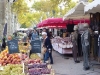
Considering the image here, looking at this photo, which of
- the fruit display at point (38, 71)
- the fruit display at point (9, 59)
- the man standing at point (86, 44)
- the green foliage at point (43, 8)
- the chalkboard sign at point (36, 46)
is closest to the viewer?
the fruit display at point (38, 71)

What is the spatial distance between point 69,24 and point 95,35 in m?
7.85

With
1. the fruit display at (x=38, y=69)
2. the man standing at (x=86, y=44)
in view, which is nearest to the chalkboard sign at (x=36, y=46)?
the fruit display at (x=38, y=69)

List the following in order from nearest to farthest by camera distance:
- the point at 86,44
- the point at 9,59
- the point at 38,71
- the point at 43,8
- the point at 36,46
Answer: the point at 38,71 → the point at 36,46 → the point at 9,59 → the point at 86,44 → the point at 43,8

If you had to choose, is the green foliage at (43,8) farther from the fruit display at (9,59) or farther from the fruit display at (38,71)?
the fruit display at (38,71)

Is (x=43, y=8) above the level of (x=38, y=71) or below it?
above

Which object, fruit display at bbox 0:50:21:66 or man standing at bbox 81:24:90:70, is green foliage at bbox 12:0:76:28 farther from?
fruit display at bbox 0:50:21:66

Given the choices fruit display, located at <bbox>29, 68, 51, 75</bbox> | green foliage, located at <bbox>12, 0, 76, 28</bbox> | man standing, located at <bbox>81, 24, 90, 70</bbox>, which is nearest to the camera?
fruit display, located at <bbox>29, 68, 51, 75</bbox>

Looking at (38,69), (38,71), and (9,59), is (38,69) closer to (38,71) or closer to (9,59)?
(38,71)

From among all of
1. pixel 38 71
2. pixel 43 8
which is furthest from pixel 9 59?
pixel 43 8

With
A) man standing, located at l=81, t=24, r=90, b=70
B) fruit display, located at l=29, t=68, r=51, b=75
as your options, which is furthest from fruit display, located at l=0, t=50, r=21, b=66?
man standing, located at l=81, t=24, r=90, b=70

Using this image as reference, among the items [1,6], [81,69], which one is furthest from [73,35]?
[1,6]

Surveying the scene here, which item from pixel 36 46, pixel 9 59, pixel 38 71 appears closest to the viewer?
pixel 38 71

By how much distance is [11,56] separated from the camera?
7832 millimetres

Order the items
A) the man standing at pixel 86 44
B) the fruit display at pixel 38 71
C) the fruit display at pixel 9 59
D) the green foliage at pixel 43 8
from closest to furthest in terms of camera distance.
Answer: the fruit display at pixel 38 71 < the fruit display at pixel 9 59 < the man standing at pixel 86 44 < the green foliage at pixel 43 8
